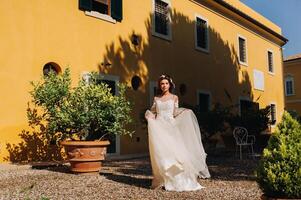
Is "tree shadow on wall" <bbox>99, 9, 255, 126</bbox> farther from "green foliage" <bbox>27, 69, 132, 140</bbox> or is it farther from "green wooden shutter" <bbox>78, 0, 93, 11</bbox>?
"green foliage" <bbox>27, 69, 132, 140</bbox>

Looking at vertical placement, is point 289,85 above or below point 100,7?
above

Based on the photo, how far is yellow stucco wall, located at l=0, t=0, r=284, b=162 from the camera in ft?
30.9

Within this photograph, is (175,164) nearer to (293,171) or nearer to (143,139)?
(293,171)

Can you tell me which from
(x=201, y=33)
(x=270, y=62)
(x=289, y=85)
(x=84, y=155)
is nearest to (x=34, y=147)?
(x=84, y=155)

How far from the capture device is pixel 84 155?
A: 25.1 ft

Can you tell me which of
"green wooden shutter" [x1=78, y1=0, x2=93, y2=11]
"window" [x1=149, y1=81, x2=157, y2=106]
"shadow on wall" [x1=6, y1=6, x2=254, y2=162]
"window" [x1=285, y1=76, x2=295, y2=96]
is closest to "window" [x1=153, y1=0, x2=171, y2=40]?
"shadow on wall" [x1=6, y1=6, x2=254, y2=162]

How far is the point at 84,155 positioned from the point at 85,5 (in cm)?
527

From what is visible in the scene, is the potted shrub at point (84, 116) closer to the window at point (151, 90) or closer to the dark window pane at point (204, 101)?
the window at point (151, 90)

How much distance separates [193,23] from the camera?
16188 millimetres

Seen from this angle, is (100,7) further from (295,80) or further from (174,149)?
(295,80)

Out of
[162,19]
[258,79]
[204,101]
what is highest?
[162,19]

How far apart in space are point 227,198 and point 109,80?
7.10 meters

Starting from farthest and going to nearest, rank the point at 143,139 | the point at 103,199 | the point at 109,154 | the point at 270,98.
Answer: the point at 270,98, the point at 143,139, the point at 109,154, the point at 103,199

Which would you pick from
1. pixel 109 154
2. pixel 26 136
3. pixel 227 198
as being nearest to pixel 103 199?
pixel 227 198
